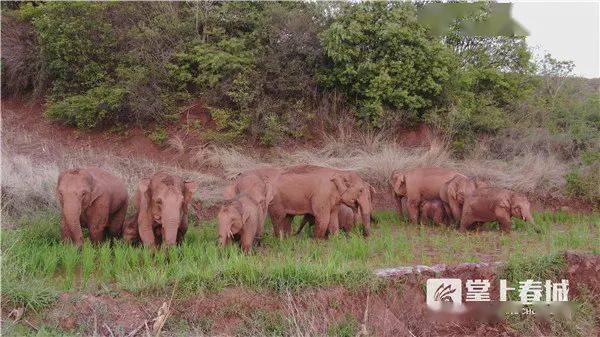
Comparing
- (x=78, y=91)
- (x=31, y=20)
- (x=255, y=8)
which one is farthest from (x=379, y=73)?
(x=31, y=20)

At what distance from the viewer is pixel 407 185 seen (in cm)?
1372

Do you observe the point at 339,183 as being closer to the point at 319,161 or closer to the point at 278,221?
the point at 278,221

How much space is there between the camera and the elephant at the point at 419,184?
13453 millimetres

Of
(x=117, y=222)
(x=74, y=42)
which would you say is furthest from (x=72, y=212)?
(x=74, y=42)

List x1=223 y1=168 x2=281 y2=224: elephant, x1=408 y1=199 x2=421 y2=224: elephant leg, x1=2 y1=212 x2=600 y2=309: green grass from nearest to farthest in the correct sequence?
1. x1=2 y1=212 x2=600 y2=309: green grass
2. x1=223 y1=168 x2=281 y2=224: elephant
3. x1=408 y1=199 x2=421 y2=224: elephant leg

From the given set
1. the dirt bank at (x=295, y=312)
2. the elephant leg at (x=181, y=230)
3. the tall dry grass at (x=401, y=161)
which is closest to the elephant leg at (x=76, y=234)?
the elephant leg at (x=181, y=230)

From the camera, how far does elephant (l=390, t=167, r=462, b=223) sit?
13.5m

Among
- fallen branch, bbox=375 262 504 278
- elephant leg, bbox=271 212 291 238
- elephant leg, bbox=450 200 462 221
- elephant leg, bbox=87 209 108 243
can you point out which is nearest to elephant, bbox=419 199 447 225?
elephant leg, bbox=450 200 462 221

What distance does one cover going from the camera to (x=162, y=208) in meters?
9.30

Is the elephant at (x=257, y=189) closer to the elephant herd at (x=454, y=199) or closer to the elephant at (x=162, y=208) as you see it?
the elephant at (x=162, y=208)

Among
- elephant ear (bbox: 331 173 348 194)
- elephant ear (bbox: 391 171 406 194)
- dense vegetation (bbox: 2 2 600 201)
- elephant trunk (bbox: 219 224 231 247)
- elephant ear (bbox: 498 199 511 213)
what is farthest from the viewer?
dense vegetation (bbox: 2 2 600 201)

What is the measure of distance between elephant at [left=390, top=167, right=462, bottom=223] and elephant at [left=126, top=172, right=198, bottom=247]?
5477 mm

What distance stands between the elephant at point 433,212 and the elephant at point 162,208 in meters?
5.61

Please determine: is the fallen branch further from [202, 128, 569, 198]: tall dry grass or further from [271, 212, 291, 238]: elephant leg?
[202, 128, 569, 198]: tall dry grass
